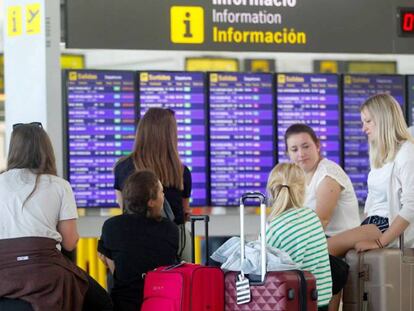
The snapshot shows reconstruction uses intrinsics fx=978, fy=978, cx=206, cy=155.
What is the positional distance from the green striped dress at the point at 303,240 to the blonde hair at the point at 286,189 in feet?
0.17

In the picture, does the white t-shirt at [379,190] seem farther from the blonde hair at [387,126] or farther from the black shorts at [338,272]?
the black shorts at [338,272]

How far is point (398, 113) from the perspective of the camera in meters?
5.80

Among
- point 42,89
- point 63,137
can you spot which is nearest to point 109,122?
point 63,137

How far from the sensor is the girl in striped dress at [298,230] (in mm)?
5215

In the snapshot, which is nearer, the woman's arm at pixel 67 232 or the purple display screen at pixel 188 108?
the woman's arm at pixel 67 232

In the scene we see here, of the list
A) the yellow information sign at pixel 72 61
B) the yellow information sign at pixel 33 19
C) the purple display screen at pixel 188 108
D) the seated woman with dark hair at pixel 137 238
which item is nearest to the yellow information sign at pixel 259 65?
the purple display screen at pixel 188 108

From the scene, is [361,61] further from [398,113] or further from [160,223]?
[160,223]

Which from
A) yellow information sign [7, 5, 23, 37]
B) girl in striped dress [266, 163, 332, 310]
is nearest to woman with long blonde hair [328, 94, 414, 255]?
girl in striped dress [266, 163, 332, 310]

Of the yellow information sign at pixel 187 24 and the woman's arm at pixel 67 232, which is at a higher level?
the yellow information sign at pixel 187 24

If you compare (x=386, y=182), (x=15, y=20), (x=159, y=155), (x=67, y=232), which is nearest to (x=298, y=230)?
(x=386, y=182)

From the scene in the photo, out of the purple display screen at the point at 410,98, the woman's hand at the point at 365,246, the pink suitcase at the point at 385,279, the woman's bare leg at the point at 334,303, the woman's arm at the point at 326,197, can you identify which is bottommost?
the woman's bare leg at the point at 334,303

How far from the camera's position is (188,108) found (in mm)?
7656

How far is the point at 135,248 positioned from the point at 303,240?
917 mm

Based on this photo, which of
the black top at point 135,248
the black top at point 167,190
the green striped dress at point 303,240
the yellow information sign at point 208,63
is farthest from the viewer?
the yellow information sign at point 208,63
